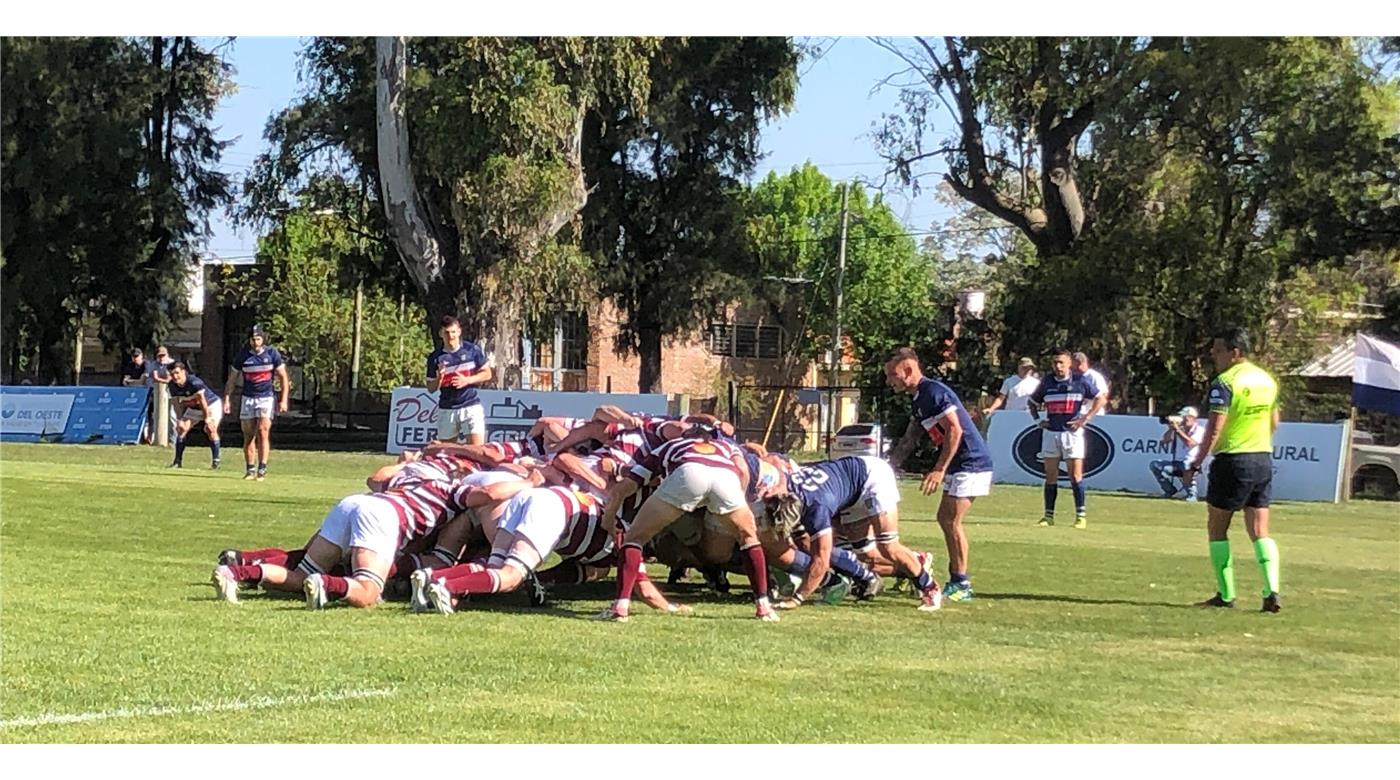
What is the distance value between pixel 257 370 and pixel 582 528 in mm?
12825

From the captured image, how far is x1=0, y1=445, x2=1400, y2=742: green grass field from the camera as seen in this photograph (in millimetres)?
6172

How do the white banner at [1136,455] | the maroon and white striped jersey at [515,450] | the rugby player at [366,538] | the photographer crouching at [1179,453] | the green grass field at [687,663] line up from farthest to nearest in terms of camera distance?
the white banner at [1136,455] < the photographer crouching at [1179,453] < the maroon and white striped jersey at [515,450] < the rugby player at [366,538] < the green grass field at [687,663]

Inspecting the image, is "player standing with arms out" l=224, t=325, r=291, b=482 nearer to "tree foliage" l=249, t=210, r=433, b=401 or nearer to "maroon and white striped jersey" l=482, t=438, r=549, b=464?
"maroon and white striped jersey" l=482, t=438, r=549, b=464

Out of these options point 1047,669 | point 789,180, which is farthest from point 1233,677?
point 789,180

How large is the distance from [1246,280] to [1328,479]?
473 inches

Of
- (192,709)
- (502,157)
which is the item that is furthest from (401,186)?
(192,709)

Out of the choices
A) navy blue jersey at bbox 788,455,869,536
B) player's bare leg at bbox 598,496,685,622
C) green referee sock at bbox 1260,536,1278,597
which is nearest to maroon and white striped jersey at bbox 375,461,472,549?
player's bare leg at bbox 598,496,685,622

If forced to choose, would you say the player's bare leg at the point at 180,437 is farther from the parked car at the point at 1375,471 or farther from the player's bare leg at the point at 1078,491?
the parked car at the point at 1375,471

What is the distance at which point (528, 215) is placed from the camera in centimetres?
3647

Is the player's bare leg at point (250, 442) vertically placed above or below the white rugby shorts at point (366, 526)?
below

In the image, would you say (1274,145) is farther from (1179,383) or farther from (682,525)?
(682,525)

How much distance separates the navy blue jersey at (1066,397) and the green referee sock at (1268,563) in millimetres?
8676

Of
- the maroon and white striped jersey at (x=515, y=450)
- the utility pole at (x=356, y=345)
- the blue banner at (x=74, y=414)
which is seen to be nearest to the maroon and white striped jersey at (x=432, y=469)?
the maroon and white striped jersey at (x=515, y=450)

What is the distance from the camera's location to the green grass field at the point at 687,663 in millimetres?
6172
